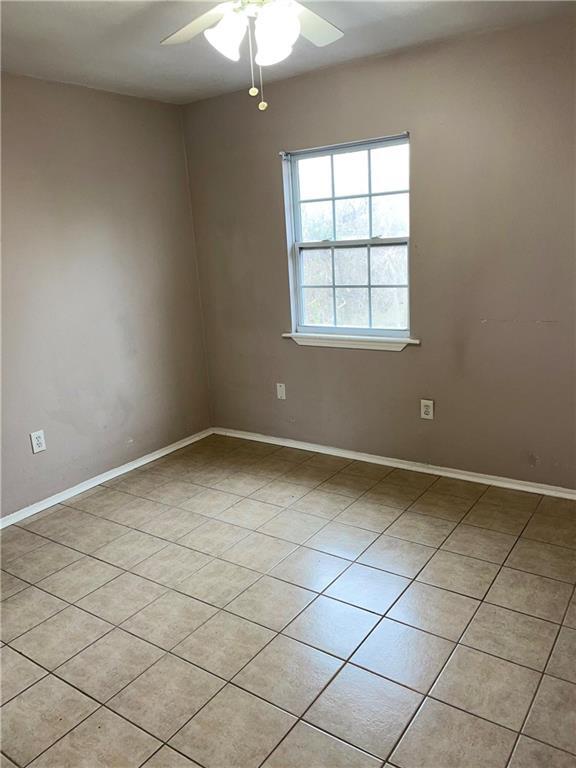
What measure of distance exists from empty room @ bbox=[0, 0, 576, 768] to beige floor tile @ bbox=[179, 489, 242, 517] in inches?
0.9

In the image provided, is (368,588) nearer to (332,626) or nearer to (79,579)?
(332,626)

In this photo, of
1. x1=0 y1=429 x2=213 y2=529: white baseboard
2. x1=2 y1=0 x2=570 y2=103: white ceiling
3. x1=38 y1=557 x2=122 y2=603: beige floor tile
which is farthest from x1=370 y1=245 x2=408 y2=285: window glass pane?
x1=38 y1=557 x2=122 y2=603: beige floor tile

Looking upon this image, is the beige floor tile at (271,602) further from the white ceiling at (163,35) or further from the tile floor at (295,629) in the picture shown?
the white ceiling at (163,35)

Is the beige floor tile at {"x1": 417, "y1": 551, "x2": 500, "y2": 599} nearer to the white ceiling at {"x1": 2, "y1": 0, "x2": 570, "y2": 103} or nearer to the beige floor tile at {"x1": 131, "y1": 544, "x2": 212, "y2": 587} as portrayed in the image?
the beige floor tile at {"x1": 131, "y1": 544, "x2": 212, "y2": 587}

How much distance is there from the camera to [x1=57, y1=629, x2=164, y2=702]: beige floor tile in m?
1.85

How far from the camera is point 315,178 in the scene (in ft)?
11.2

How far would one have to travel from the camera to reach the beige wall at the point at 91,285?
2.96m

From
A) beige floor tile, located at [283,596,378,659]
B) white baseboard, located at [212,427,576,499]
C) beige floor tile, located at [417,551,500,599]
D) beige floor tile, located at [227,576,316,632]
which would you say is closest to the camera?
beige floor tile, located at [283,596,378,659]

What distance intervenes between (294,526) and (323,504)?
0.27 m

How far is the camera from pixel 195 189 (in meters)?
3.86

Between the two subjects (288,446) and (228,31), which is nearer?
(228,31)

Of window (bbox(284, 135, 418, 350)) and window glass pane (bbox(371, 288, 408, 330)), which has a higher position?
window (bbox(284, 135, 418, 350))

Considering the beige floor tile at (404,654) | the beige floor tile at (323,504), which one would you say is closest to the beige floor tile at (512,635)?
the beige floor tile at (404,654)

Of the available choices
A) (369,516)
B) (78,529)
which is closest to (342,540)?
(369,516)
